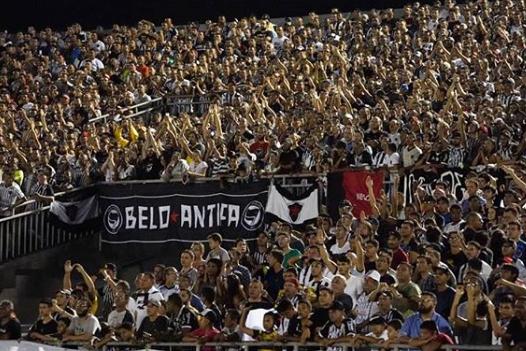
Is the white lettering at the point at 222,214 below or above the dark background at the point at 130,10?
below

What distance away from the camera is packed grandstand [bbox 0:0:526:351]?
661 inches

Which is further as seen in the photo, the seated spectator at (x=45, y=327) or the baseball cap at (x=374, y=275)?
the seated spectator at (x=45, y=327)

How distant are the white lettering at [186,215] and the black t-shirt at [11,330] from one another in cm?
656

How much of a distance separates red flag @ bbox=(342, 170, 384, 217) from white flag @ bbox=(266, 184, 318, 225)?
63cm

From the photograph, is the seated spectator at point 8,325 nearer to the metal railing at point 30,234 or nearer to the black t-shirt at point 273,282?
the black t-shirt at point 273,282

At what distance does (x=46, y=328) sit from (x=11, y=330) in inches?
20.2

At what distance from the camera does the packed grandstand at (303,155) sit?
55.1ft

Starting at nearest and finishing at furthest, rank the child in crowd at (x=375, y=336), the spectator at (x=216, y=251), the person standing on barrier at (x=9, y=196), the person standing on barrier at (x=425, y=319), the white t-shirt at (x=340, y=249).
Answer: the person standing on barrier at (x=425, y=319), the child in crowd at (x=375, y=336), the white t-shirt at (x=340, y=249), the spectator at (x=216, y=251), the person standing on barrier at (x=9, y=196)

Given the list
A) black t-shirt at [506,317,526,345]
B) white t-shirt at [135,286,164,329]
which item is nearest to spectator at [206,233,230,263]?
white t-shirt at [135,286,164,329]

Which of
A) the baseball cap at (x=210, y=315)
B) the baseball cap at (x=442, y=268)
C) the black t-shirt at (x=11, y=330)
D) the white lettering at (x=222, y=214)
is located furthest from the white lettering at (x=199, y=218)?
the baseball cap at (x=442, y=268)

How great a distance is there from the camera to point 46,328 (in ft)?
60.4

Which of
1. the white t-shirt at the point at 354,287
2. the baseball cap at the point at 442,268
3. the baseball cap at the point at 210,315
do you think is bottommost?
the baseball cap at the point at 210,315

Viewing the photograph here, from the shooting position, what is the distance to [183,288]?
18.0 m

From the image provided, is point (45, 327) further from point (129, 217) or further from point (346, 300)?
point (129, 217)
